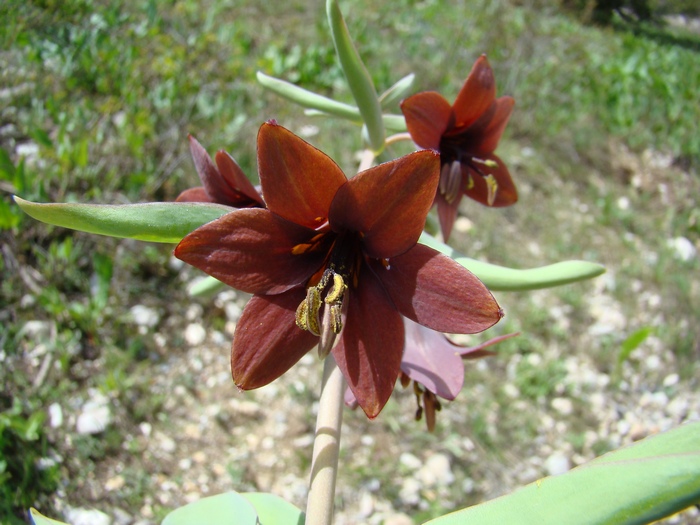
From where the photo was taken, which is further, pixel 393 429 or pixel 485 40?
pixel 485 40

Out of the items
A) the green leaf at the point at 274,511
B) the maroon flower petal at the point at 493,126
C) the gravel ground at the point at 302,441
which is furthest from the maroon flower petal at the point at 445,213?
→ the gravel ground at the point at 302,441

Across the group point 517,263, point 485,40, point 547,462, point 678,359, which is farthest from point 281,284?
point 485,40

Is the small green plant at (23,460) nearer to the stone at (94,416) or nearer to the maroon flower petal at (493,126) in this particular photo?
the stone at (94,416)

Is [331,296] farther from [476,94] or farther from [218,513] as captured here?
[476,94]

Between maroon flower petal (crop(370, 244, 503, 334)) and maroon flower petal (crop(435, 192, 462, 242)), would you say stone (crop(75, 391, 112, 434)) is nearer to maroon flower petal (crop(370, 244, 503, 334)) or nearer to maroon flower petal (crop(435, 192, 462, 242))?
maroon flower petal (crop(435, 192, 462, 242))

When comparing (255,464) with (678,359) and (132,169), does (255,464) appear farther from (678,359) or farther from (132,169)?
(678,359)
